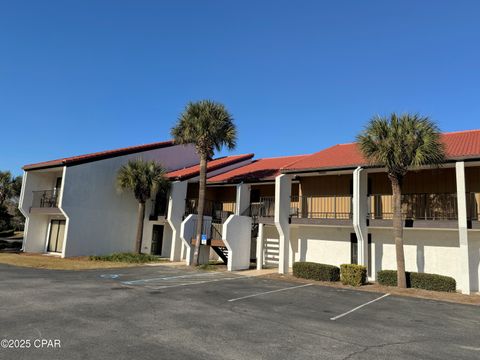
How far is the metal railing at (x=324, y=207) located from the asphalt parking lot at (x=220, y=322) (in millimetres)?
5908

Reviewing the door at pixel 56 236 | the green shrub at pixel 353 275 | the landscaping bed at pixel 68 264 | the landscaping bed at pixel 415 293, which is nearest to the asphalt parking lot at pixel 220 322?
the landscaping bed at pixel 415 293

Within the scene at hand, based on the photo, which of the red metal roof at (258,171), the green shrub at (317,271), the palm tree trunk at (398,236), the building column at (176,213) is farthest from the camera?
the building column at (176,213)

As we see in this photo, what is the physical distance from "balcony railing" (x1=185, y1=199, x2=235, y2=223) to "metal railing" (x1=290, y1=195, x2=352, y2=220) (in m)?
5.28

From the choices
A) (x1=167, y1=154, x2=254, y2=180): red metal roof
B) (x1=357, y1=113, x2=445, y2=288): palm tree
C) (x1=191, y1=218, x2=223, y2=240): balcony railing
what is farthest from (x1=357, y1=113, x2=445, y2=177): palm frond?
(x1=167, y1=154, x2=254, y2=180): red metal roof

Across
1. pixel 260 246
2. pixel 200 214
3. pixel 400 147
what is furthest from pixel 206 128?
pixel 400 147

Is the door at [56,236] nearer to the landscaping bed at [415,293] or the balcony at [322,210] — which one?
the balcony at [322,210]

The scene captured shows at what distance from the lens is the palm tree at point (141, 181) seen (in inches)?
903

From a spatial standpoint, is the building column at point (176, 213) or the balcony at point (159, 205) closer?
the building column at point (176, 213)

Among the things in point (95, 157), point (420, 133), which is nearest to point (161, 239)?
point (95, 157)

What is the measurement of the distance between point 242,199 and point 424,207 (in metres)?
10.3

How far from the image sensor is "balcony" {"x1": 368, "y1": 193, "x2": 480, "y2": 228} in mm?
15820

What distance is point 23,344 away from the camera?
6.23 m

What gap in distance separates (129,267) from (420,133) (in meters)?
15.4

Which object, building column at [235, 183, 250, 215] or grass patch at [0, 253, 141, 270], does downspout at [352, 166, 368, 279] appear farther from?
grass patch at [0, 253, 141, 270]
